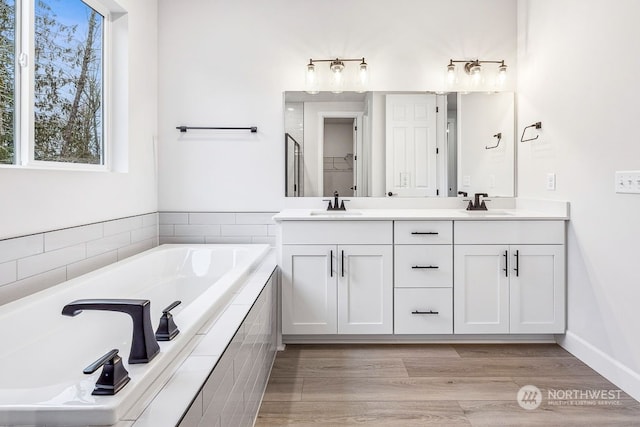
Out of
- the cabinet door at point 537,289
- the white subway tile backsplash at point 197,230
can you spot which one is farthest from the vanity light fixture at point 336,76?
the cabinet door at point 537,289

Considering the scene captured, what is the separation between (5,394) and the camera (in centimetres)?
87

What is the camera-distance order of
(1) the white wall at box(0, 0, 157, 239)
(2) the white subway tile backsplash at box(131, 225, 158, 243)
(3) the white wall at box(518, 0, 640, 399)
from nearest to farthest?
(1) the white wall at box(0, 0, 157, 239), (3) the white wall at box(518, 0, 640, 399), (2) the white subway tile backsplash at box(131, 225, 158, 243)

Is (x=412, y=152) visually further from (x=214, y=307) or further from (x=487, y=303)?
(x=214, y=307)

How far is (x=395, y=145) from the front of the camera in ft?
10.0

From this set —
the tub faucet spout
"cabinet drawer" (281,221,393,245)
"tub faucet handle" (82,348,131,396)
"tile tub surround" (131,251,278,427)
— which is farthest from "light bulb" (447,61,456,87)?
"tub faucet handle" (82,348,131,396)

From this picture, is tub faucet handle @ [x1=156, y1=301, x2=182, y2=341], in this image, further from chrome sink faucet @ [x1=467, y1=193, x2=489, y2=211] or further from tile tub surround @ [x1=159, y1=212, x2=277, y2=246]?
chrome sink faucet @ [x1=467, y1=193, x2=489, y2=211]

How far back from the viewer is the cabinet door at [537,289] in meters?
2.47

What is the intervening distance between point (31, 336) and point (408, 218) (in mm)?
1982

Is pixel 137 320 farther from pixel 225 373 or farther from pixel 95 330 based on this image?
pixel 95 330

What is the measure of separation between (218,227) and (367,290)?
1.31 m

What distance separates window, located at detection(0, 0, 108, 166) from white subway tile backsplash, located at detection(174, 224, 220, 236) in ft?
A: 2.52

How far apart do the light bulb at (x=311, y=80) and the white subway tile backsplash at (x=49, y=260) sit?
1907 mm

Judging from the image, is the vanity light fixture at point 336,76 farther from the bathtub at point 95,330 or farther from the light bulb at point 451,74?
the bathtub at point 95,330

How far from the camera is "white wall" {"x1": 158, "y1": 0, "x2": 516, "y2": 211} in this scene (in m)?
3.04
